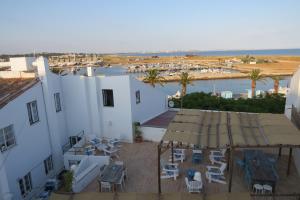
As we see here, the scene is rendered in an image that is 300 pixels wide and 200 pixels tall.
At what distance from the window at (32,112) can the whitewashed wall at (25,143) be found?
19 centimetres

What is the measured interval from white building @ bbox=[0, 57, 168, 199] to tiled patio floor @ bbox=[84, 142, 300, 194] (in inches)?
106

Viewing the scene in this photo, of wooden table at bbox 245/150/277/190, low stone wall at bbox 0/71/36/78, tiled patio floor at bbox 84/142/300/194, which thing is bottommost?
tiled patio floor at bbox 84/142/300/194

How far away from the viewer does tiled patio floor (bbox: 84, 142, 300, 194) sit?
1000 centimetres

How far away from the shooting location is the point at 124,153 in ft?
46.9

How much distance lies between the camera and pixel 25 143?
11531 millimetres

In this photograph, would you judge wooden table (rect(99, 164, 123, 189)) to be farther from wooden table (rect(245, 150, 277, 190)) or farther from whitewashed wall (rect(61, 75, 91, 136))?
whitewashed wall (rect(61, 75, 91, 136))

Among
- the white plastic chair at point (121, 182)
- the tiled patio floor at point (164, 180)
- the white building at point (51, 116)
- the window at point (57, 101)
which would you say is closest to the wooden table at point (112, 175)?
the white plastic chair at point (121, 182)

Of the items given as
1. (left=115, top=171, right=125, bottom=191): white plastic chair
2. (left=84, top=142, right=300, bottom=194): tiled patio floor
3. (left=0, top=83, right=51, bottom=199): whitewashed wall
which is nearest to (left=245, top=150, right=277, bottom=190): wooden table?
(left=84, top=142, right=300, bottom=194): tiled patio floor

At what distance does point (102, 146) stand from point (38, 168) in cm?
368

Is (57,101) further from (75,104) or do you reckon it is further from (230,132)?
(230,132)

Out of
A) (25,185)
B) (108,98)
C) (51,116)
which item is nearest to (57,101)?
(51,116)

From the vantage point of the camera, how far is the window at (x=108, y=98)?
51.4 feet

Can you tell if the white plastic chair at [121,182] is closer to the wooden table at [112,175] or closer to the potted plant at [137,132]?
the wooden table at [112,175]

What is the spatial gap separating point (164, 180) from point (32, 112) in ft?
25.1
